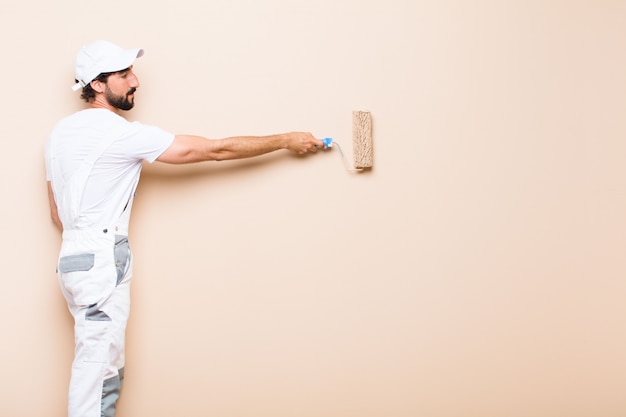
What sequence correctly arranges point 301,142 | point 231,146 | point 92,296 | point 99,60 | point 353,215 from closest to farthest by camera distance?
1. point 92,296
2. point 99,60
3. point 231,146
4. point 301,142
5. point 353,215

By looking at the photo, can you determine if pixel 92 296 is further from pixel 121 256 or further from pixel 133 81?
pixel 133 81

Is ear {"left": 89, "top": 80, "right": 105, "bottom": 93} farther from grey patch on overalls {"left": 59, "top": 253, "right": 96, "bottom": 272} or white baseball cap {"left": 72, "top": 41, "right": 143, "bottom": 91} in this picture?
grey patch on overalls {"left": 59, "top": 253, "right": 96, "bottom": 272}

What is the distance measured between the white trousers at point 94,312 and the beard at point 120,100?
17.4 inches

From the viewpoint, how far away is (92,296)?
6.31 ft

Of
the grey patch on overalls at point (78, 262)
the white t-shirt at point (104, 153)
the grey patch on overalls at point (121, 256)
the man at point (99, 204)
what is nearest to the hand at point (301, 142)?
the man at point (99, 204)

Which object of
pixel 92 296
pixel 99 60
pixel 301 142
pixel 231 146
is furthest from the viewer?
pixel 301 142

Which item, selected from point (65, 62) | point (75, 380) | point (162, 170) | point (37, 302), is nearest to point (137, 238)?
point (162, 170)

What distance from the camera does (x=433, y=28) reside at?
8.10 ft

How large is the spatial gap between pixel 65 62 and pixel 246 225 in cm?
87

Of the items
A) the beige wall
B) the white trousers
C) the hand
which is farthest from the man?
the hand

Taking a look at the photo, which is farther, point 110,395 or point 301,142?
point 301,142

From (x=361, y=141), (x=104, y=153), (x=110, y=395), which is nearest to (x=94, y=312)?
(x=110, y=395)

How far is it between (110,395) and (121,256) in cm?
46

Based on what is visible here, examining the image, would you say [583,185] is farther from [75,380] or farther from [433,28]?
[75,380]
